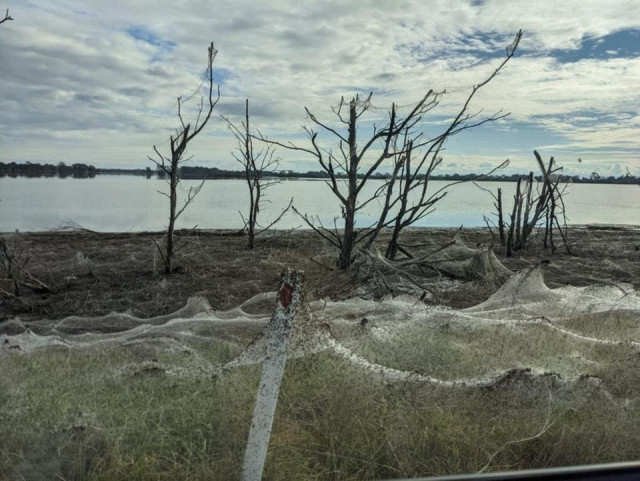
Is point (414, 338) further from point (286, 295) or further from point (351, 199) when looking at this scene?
point (351, 199)

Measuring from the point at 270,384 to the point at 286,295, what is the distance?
369 millimetres

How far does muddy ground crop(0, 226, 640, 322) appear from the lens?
7562mm

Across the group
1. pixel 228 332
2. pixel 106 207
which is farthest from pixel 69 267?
pixel 106 207

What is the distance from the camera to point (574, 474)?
200 centimetres

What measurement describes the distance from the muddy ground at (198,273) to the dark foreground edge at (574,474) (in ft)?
14.0

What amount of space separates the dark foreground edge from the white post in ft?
2.46

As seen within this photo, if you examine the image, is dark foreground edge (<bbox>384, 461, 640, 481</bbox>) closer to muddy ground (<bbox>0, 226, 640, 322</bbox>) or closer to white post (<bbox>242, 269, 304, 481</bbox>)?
white post (<bbox>242, 269, 304, 481</bbox>)

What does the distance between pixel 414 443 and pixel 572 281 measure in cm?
733

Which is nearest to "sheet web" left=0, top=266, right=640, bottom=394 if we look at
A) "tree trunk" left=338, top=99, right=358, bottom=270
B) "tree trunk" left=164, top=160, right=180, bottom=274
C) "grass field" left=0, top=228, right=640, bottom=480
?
"grass field" left=0, top=228, right=640, bottom=480

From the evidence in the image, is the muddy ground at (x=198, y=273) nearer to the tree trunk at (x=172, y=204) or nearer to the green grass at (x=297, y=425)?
the tree trunk at (x=172, y=204)

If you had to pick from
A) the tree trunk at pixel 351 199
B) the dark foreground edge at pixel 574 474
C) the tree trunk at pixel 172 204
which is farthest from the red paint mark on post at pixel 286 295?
the tree trunk at pixel 172 204

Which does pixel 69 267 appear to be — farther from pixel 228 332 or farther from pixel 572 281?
pixel 572 281

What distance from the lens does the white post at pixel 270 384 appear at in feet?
8.43

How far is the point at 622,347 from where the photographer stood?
13.7ft
